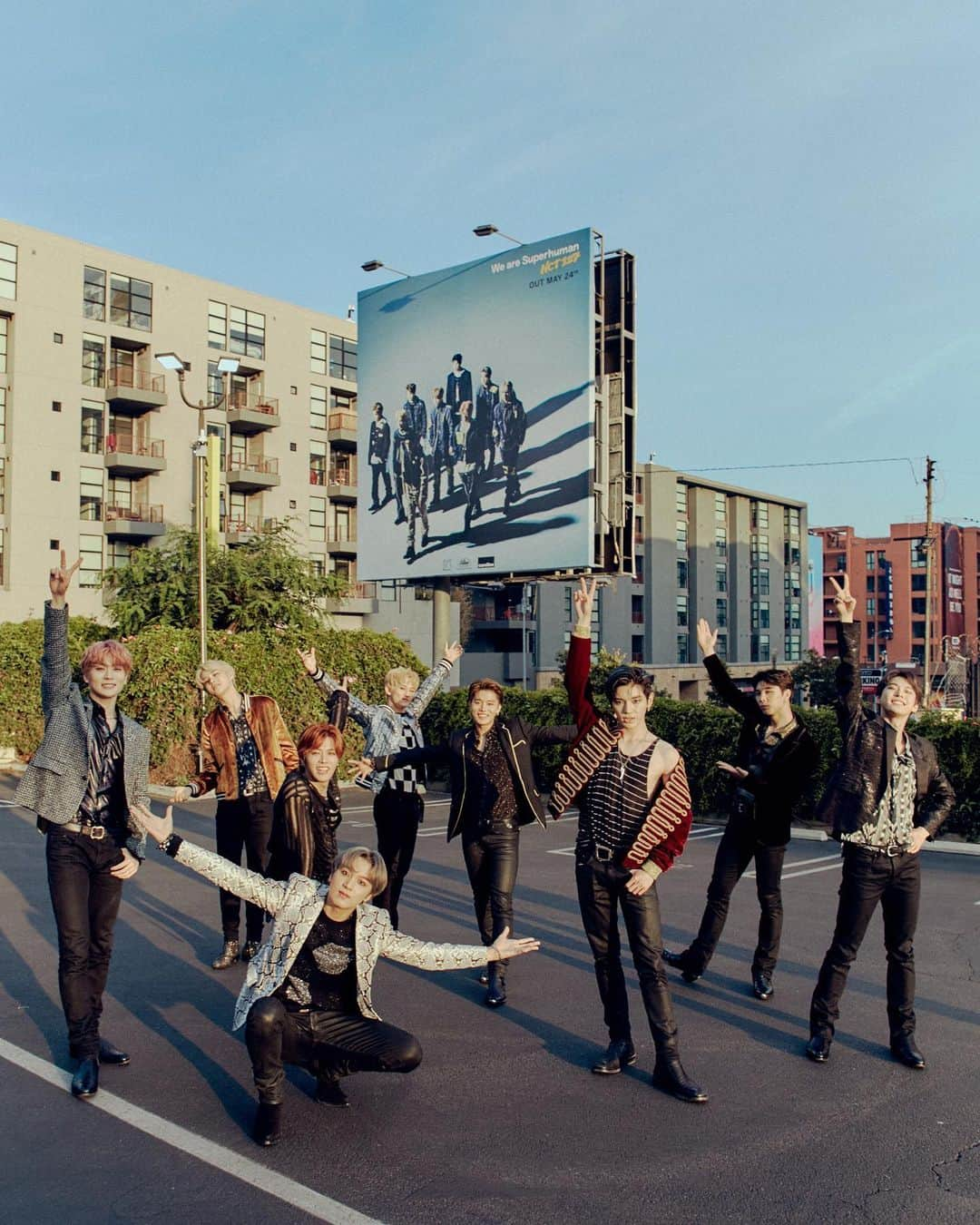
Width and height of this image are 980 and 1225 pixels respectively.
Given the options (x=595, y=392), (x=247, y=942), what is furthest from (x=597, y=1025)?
(x=595, y=392)

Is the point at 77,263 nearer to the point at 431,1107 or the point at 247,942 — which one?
the point at 247,942

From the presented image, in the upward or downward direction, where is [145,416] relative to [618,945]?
upward

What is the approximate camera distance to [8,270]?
42.0m

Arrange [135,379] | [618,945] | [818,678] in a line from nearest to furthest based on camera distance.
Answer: [618,945] → [135,379] → [818,678]

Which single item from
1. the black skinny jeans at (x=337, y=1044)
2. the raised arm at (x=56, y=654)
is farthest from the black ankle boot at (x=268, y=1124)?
the raised arm at (x=56, y=654)

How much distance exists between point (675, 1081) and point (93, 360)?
45.0 meters

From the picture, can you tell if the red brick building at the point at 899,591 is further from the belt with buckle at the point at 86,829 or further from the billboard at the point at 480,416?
the belt with buckle at the point at 86,829

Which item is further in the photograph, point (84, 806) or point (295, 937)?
point (84, 806)

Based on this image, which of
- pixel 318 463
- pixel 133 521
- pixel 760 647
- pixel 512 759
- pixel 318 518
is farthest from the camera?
pixel 760 647

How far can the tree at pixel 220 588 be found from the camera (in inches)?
905

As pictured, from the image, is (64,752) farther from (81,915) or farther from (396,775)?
(396,775)

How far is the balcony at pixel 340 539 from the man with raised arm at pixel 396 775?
45.2 metres

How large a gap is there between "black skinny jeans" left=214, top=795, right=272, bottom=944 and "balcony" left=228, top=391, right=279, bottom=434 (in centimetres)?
4330

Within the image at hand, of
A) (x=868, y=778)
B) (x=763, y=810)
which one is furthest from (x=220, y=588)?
(x=868, y=778)
